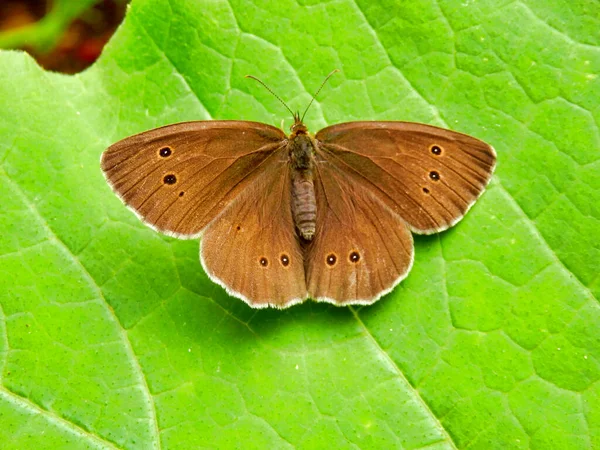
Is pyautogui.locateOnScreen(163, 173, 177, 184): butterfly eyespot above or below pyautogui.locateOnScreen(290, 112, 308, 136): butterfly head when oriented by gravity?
below

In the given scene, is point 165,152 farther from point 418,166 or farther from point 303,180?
point 418,166

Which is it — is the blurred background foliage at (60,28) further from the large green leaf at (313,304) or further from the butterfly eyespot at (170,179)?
the butterfly eyespot at (170,179)

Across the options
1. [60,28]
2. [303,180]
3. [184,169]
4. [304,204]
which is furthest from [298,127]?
[60,28]

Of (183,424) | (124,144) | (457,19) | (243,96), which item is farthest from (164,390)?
(457,19)

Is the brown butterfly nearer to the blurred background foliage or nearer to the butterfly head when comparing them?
the butterfly head

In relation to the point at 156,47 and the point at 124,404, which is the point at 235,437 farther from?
the point at 156,47

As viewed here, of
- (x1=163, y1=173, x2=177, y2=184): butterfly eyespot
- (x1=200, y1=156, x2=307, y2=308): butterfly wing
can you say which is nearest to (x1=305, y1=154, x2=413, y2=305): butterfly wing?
(x1=200, y1=156, x2=307, y2=308): butterfly wing
